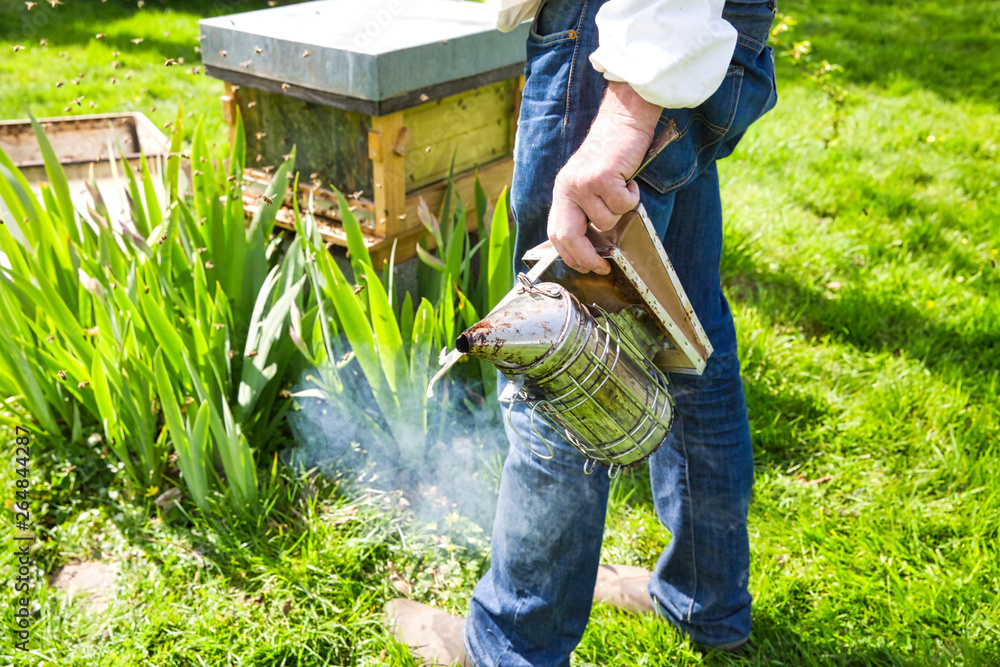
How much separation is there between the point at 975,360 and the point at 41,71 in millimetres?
5930

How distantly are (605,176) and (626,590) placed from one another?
3.70 feet

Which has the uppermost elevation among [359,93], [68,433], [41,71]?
[359,93]

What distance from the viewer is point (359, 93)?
2113mm

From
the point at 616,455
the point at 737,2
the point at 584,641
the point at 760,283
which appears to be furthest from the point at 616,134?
the point at 760,283

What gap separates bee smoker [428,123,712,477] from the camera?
106cm

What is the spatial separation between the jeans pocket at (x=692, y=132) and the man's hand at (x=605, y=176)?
0.21 feet

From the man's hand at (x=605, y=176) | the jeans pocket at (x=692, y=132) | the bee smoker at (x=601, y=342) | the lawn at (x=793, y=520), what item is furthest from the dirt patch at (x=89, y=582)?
the jeans pocket at (x=692, y=132)

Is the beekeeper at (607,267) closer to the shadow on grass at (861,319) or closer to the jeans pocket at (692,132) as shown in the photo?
the jeans pocket at (692,132)

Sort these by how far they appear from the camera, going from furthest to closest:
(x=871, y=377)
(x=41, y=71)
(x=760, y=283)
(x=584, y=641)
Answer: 1. (x=41, y=71)
2. (x=760, y=283)
3. (x=871, y=377)
4. (x=584, y=641)

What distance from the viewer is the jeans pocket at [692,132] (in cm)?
120

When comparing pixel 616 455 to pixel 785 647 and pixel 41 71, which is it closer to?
pixel 785 647

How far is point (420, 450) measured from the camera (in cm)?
207

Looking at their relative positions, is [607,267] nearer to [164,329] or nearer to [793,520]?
[164,329]

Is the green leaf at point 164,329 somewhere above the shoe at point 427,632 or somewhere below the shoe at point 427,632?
above
